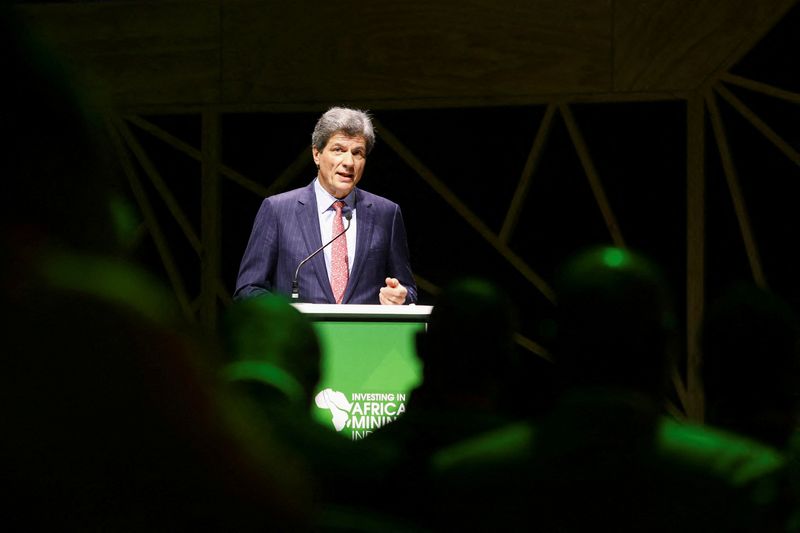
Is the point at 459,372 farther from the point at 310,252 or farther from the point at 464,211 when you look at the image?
the point at 464,211

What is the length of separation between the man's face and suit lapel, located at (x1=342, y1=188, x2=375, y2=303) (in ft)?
0.27

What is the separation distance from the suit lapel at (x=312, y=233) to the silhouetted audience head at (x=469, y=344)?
95.2 inches

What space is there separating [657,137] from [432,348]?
448 centimetres

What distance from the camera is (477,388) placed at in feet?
4.93

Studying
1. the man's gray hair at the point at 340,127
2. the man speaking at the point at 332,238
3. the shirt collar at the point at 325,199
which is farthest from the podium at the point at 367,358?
the man's gray hair at the point at 340,127

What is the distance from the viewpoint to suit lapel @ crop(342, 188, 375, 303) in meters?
3.98

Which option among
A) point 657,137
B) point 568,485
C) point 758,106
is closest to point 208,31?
point 657,137

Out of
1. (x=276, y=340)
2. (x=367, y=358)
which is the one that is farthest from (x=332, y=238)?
(x=276, y=340)

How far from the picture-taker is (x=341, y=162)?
4.14m

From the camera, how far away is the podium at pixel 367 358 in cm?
319

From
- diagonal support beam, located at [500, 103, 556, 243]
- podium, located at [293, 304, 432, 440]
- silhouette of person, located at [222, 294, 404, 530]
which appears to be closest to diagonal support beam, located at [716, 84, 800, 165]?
diagonal support beam, located at [500, 103, 556, 243]

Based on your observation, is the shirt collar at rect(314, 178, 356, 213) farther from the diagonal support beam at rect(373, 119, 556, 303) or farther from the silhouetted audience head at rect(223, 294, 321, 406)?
the silhouetted audience head at rect(223, 294, 321, 406)

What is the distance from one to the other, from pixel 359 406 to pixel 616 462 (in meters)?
2.13

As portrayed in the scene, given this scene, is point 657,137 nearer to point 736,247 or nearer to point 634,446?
point 736,247
